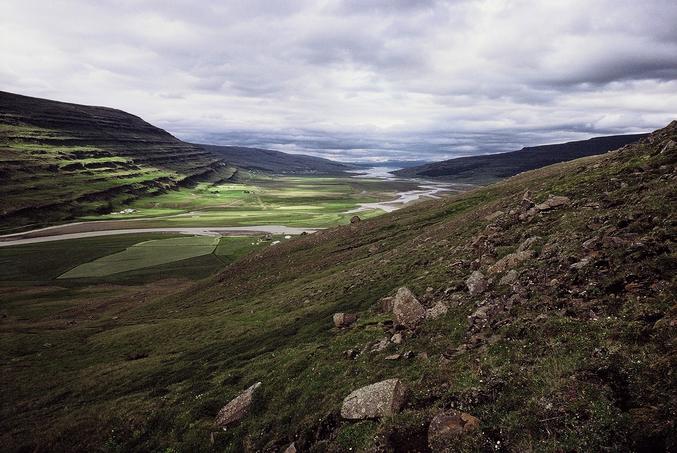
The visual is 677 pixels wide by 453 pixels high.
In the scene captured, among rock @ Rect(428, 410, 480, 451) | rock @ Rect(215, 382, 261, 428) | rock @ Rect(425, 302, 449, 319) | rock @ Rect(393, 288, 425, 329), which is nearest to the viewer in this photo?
rock @ Rect(428, 410, 480, 451)

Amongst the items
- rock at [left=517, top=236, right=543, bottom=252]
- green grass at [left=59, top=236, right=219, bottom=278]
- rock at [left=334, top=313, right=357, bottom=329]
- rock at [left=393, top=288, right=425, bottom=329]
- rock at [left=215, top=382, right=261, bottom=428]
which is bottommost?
green grass at [left=59, top=236, right=219, bottom=278]

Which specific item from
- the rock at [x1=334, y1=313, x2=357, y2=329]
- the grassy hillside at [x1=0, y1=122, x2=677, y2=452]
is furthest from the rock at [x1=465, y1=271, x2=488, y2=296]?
the rock at [x1=334, y1=313, x2=357, y2=329]

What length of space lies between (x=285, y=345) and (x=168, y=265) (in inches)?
3963

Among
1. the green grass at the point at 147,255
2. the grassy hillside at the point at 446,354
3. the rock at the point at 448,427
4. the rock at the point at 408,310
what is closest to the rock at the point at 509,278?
the grassy hillside at the point at 446,354

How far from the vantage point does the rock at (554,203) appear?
34.4 meters

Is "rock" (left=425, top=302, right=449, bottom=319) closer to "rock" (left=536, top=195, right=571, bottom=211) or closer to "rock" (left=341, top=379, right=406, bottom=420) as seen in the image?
"rock" (left=341, top=379, right=406, bottom=420)

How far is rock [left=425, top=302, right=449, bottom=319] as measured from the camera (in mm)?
25288

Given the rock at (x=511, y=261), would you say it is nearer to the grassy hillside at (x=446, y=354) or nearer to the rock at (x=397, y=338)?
the grassy hillside at (x=446, y=354)

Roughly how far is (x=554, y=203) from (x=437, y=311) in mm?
19102

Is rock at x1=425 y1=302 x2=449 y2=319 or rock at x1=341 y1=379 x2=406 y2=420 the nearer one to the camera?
rock at x1=341 y1=379 x2=406 y2=420

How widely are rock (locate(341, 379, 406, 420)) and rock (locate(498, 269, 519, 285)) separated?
11693mm

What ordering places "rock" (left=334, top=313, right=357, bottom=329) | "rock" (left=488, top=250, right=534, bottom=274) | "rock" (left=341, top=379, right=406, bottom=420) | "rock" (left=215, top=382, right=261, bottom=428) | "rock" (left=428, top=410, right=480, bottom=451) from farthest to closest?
"rock" (left=334, top=313, right=357, bottom=329)
"rock" (left=488, top=250, right=534, bottom=274)
"rock" (left=215, top=382, right=261, bottom=428)
"rock" (left=341, top=379, right=406, bottom=420)
"rock" (left=428, top=410, right=480, bottom=451)

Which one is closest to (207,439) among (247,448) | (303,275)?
(247,448)

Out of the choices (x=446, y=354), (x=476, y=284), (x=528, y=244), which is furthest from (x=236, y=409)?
(x=528, y=244)
